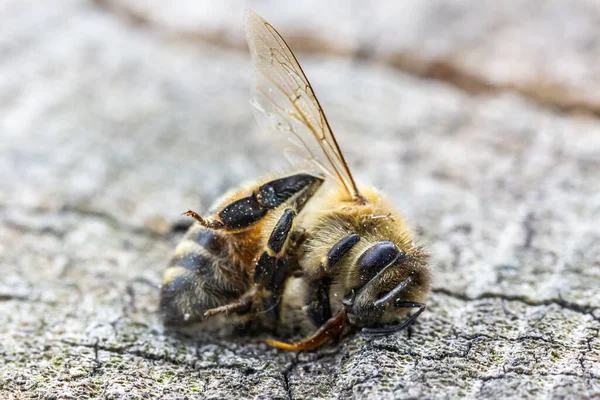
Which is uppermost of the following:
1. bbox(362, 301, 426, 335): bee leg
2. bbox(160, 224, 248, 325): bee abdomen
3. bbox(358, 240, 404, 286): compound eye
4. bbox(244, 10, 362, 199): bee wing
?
bbox(244, 10, 362, 199): bee wing

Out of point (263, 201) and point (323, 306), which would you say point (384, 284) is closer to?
point (323, 306)

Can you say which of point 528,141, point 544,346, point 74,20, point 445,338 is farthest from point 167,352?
point 74,20

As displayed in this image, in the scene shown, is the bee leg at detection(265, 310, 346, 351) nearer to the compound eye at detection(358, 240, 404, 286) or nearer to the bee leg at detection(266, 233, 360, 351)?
the bee leg at detection(266, 233, 360, 351)

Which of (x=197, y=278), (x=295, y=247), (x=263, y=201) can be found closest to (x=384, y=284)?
(x=295, y=247)

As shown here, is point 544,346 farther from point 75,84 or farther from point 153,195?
point 75,84

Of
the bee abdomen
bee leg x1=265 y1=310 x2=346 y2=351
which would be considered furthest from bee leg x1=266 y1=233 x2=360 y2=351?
the bee abdomen

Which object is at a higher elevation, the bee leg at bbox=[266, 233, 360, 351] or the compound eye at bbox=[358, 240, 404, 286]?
the compound eye at bbox=[358, 240, 404, 286]

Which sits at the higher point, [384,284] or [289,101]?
[289,101]
